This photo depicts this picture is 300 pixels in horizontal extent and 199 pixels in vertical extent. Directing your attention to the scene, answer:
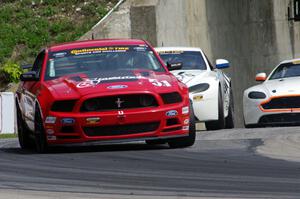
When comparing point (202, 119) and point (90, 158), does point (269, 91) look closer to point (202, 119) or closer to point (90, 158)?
point (202, 119)

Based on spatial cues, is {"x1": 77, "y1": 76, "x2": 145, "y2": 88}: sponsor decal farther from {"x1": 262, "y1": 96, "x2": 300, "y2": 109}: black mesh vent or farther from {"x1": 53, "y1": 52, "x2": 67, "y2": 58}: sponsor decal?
{"x1": 262, "y1": 96, "x2": 300, "y2": 109}: black mesh vent

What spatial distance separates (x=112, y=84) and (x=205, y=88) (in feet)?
17.2

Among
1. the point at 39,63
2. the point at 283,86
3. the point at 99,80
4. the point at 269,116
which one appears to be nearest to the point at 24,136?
the point at 39,63

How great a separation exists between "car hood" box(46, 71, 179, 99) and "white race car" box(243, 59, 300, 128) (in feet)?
18.7

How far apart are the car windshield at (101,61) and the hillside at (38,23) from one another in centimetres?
1422

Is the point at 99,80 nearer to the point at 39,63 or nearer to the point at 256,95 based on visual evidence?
the point at 39,63

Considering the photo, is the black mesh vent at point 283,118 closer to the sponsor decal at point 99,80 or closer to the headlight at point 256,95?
the headlight at point 256,95

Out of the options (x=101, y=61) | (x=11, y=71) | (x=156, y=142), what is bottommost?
(x=11, y=71)

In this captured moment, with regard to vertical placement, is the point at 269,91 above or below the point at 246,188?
below

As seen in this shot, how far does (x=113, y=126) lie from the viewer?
43.9 ft

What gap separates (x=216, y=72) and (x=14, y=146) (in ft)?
15.2

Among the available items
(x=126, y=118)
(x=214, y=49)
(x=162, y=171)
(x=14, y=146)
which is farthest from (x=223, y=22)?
(x=162, y=171)

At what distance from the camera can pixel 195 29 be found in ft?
105

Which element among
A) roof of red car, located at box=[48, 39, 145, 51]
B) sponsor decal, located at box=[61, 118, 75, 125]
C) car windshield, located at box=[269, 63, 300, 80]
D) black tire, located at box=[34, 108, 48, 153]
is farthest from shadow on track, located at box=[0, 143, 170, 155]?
car windshield, located at box=[269, 63, 300, 80]
